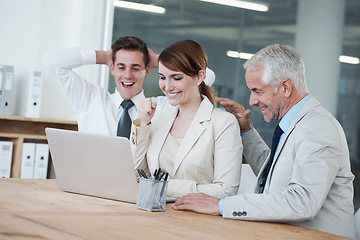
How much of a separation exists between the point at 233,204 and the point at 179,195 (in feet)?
1.13

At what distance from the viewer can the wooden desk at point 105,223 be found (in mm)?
1288

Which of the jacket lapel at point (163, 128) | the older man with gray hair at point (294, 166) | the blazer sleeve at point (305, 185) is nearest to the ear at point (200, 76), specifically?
the jacket lapel at point (163, 128)

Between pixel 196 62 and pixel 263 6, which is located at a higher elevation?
pixel 263 6

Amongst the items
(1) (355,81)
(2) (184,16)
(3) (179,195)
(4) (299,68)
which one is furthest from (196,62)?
(2) (184,16)

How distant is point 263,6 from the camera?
413cm

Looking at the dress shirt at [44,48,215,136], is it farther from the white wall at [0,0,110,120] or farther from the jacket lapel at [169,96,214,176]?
the white wall at [0,0,110,120]

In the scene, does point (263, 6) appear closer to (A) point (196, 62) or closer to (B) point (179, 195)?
(A) point (196, 62)

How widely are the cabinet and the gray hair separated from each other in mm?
2601

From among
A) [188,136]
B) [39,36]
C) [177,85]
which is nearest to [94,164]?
[188,136]

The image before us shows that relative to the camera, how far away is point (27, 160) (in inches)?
163

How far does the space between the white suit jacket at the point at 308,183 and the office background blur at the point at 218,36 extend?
1.88 meters

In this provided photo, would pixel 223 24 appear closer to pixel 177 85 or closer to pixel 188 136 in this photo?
pixel 177 85

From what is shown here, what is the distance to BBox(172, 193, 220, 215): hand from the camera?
173cm

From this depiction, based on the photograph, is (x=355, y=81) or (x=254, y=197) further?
(x=355, y=81)
